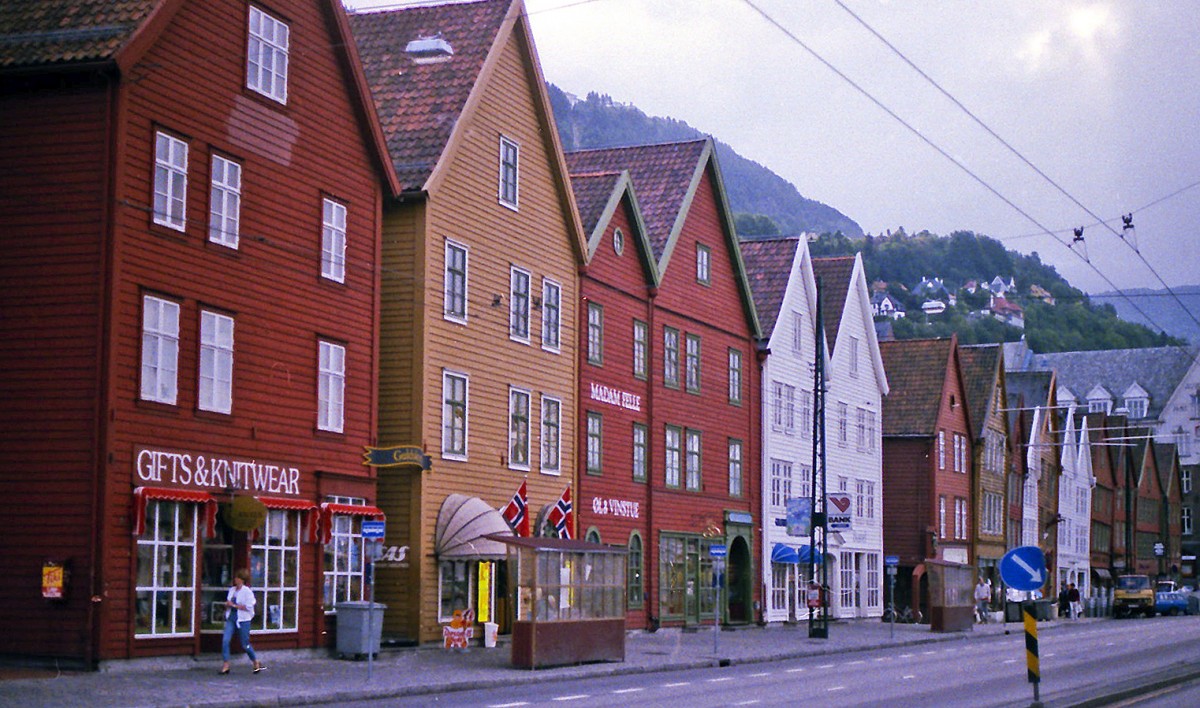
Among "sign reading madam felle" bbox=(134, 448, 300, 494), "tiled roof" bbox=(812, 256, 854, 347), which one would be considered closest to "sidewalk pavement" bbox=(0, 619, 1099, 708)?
"sign reading madam felle" bbox=(134, 448, 300, 494)

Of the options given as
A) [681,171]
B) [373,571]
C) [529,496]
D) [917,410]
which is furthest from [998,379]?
[373,571]

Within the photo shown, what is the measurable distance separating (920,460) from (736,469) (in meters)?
19.4

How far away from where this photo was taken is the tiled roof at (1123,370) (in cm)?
13338

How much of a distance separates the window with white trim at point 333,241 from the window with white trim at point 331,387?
143cm

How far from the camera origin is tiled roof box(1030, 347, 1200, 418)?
133 metres

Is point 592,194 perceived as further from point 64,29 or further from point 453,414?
point 64,29

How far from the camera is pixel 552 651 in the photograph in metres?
32.5

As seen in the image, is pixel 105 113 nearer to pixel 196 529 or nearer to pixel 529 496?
pixel 196 529

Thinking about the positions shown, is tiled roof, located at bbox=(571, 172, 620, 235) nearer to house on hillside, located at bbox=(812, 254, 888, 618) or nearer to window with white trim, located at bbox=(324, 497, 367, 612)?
window with white trim, located at bbox=(324, 497, 367, 612)

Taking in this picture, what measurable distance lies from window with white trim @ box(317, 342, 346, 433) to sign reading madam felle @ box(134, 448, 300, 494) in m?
1.52

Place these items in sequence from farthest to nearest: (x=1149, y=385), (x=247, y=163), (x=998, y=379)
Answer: (x=1149, y=385), (x=998, y=379), (x=247, y=163)

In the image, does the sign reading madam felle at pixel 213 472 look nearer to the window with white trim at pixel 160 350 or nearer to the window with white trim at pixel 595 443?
the window with white trim at pixel 160 350

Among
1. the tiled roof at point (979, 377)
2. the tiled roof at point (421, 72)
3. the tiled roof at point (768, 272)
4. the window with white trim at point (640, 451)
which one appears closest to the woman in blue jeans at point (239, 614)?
the tiled roof at point (421, 72)

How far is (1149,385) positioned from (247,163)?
379 ft
